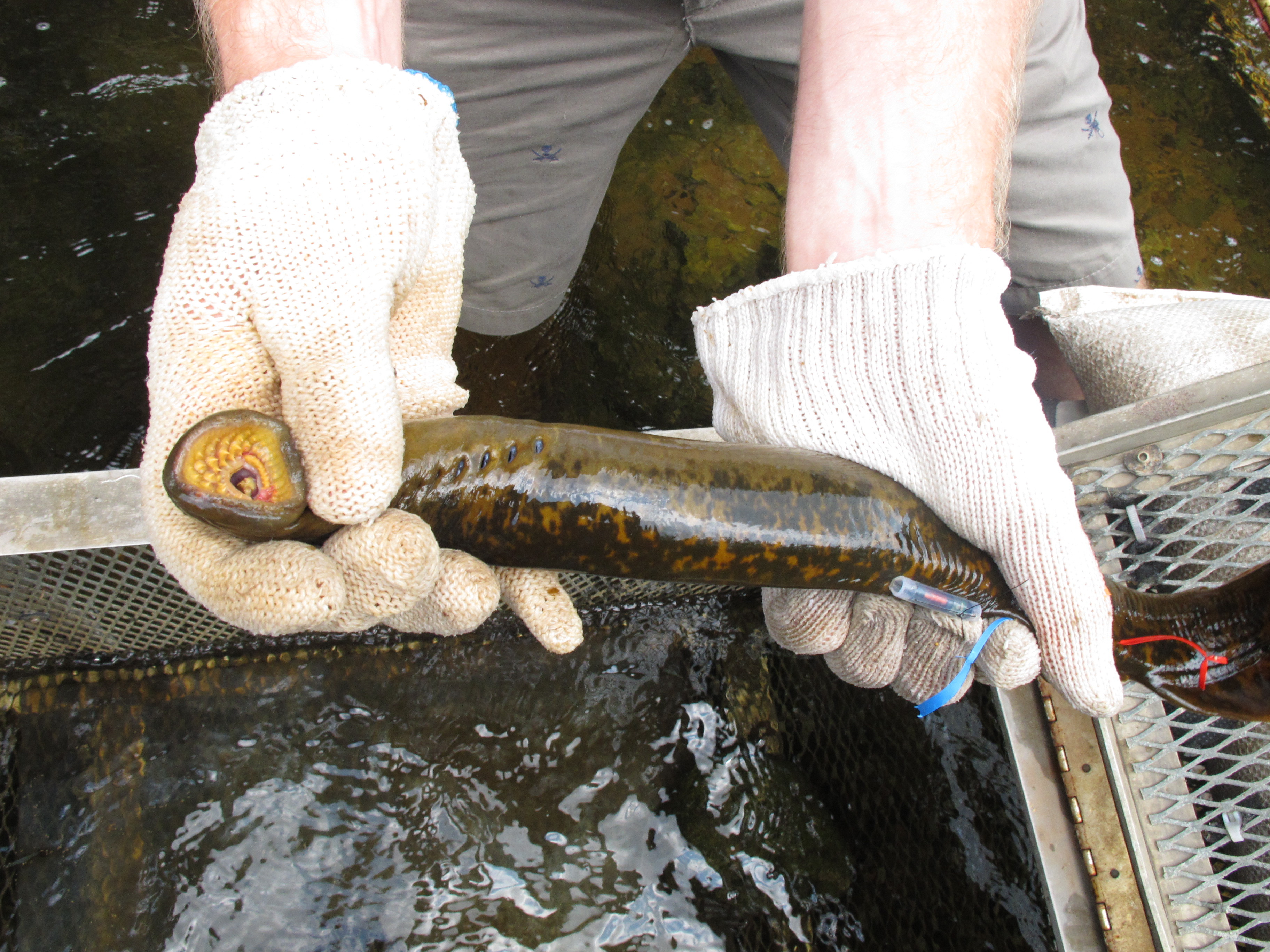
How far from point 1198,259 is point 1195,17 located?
179 cm

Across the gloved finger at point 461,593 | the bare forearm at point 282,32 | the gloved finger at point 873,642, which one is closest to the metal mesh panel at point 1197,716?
the gloved finger at point 873,642

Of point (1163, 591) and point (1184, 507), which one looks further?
point (1163, 591)

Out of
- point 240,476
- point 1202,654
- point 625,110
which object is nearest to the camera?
point 240,476

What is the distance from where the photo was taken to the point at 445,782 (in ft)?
6.97

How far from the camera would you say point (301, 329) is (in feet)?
4.28

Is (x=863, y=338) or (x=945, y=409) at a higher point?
(x=863, y=338)

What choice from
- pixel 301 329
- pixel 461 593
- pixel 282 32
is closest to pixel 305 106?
pixel 282 32

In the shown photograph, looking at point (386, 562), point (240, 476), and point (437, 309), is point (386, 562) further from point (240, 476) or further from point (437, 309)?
point (437, 309)

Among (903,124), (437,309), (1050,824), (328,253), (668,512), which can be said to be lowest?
(1050,824)

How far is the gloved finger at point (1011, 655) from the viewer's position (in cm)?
168

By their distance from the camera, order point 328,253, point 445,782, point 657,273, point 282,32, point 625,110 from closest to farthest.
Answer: point 328,253 → point 282,32 → point 445,782 → point 625,110 → point 657,273

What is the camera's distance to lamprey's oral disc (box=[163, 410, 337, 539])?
1150 millimetres

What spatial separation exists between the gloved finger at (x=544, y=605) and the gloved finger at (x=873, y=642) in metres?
0.76

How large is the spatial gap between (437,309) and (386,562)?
0.66m
